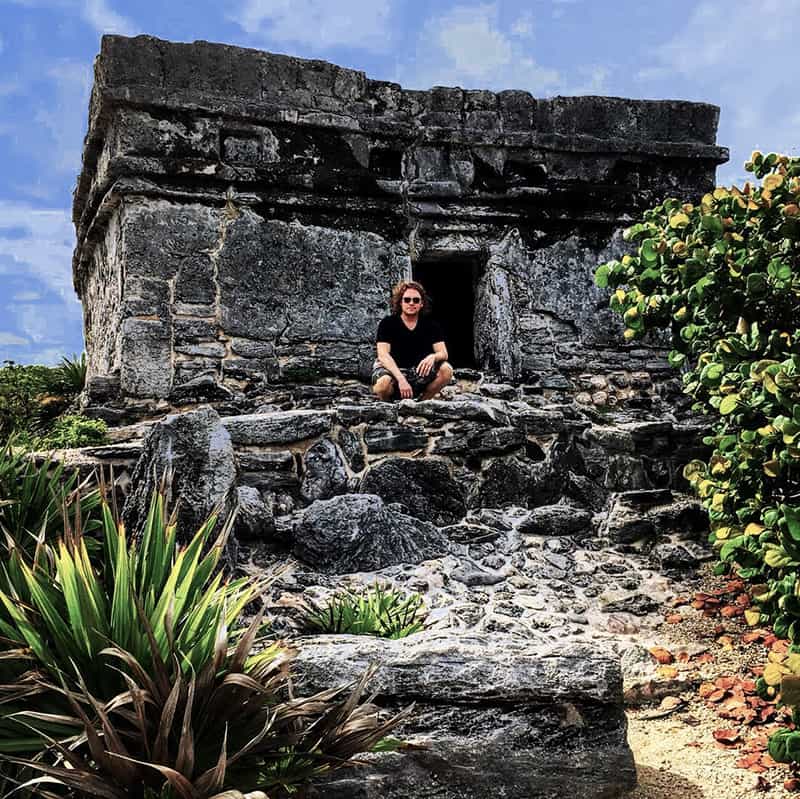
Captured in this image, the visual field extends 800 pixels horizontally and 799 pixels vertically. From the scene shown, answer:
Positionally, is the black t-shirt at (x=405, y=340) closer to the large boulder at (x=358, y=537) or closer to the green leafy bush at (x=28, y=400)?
the large boulder at (x=358, y=537)

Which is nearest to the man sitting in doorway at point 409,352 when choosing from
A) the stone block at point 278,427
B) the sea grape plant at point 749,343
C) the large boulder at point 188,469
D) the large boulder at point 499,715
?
the stone block at point 278,427

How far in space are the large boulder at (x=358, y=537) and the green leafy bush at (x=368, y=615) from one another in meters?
0.33

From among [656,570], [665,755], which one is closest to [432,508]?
[656,570]

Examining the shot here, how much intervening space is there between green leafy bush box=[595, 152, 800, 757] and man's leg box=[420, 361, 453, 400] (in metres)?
1.79

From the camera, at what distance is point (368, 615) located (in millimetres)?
3828

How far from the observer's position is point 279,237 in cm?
646

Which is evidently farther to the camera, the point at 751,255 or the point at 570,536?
the point at 570,536

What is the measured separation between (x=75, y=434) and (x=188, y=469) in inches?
54.2

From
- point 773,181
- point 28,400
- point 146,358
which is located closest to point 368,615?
point 773,181

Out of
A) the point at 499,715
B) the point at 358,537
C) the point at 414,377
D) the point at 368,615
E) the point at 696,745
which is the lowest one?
the point at 696,745

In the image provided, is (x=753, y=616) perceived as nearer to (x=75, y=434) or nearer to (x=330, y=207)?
(x=75, y=434)

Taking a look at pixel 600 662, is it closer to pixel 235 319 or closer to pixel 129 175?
pixel 235 319

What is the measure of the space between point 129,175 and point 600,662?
4856 millimetres

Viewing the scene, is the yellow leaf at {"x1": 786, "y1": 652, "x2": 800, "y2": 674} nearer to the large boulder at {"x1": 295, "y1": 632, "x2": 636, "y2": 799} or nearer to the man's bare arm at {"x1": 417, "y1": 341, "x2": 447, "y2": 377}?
the large boulder at {"x1": 295, "y1": 632, "x2": 636, "y2": 799}
